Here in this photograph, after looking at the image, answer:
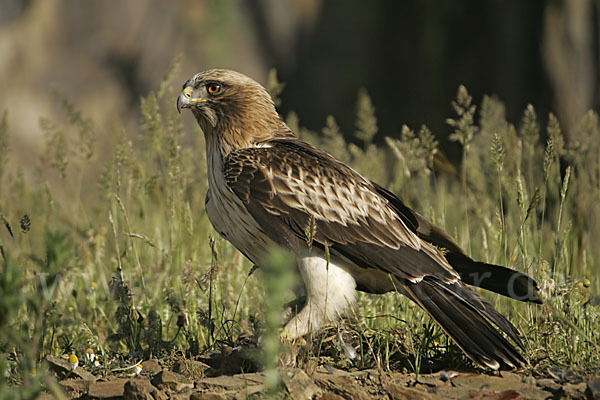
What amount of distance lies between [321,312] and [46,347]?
58.9 inches

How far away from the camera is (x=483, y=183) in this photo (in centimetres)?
598

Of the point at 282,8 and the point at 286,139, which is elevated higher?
the point at 282,8

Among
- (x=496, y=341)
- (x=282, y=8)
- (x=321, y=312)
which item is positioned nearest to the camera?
(x=496, y=341)

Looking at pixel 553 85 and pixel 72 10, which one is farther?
pixel 72 10

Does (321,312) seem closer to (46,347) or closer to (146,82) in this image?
(46,347)

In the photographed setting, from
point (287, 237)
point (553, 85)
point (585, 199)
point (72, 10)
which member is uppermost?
point (72, 10)

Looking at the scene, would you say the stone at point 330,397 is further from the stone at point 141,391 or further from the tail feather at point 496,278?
the tail feather at point 496,278

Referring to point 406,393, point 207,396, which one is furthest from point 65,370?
point 406,393

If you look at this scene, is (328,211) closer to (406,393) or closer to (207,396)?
(406,393)

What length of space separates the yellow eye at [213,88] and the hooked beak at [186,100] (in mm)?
72

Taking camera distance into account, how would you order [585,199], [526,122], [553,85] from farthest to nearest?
[553,85]
[585,199]
[526,122]

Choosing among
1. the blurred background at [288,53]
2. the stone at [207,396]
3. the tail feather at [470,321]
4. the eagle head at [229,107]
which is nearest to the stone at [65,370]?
the stone at [207,396]

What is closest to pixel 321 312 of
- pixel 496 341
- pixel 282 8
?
pixel 496 341

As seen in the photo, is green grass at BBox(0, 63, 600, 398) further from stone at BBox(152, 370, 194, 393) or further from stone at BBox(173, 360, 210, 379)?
stone at BBox(152, 370, 194, 393)
